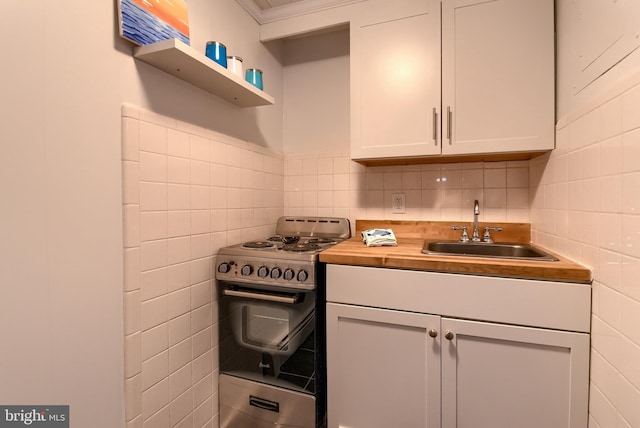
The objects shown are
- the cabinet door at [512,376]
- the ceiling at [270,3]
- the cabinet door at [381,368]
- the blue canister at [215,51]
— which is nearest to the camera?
the cabinet door at [512,376]

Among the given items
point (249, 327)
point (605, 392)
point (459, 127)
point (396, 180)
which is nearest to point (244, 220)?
point (249, 327)

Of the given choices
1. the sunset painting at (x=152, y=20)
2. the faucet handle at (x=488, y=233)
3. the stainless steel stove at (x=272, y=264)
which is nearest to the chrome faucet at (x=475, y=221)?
the faucet handle at (x=488, y=233)

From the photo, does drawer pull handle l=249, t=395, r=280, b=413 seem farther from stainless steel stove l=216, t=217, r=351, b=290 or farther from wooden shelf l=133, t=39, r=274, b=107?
wooden shelf l=133, t=39, r=274, b=107

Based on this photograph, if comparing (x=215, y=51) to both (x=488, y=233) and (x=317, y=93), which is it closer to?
(x=317, y=93)

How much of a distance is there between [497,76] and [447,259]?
0.91 metres

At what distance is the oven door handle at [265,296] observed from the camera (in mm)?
1296

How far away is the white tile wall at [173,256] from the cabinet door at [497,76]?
3.86ft

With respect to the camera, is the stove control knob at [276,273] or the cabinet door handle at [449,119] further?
the cabinet door handle at [449,119]

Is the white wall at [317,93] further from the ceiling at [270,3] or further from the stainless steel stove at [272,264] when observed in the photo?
the stainless steel stove at [272,264]

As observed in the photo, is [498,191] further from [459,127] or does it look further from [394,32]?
[394,32]

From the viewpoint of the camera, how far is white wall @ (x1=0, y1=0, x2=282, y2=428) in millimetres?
785

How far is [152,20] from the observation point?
3.53 ft

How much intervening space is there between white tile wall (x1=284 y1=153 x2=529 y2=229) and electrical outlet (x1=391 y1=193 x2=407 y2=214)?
21mm

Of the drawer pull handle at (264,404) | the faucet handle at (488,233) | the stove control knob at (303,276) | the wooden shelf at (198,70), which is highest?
the wooden shelf at (198,70)
